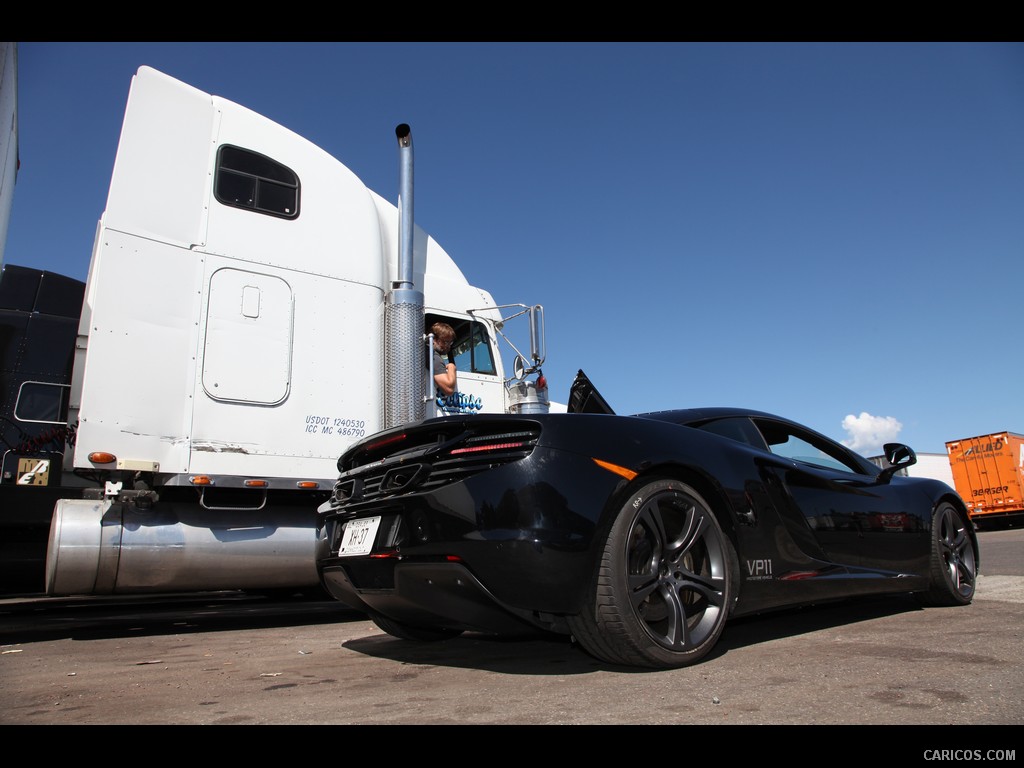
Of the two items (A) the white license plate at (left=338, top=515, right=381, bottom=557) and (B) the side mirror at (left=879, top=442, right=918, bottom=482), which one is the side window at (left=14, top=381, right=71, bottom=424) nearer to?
(A) the white license plate at (left=338, top=515, right=381, bottom=557)

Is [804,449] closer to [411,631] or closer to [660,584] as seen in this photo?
[660,584]

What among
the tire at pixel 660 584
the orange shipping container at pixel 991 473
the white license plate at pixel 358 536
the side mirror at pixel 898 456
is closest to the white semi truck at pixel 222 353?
the white license plate at pixel 358 536

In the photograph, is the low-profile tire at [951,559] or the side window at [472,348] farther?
the side window at [472,348]

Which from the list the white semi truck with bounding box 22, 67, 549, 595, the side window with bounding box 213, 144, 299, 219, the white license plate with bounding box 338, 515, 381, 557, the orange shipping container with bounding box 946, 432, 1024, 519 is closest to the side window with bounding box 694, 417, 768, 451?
the white license plate with bounding box 338, 515, 381, 557

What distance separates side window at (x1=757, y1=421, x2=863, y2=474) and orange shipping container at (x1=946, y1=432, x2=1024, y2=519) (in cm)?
2070

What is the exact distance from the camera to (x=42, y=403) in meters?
6.29

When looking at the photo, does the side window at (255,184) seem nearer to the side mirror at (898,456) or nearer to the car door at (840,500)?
the car door at (840,500)

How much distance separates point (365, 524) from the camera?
2846 mm

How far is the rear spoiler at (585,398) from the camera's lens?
4.36m

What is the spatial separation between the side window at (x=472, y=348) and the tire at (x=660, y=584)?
4.02m

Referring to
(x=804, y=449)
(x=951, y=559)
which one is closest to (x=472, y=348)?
(x=804, y=449)

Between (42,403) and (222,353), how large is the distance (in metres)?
2.61
